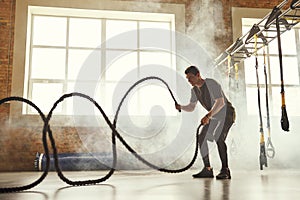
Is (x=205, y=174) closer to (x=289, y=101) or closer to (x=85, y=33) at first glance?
(x=289, y=101)

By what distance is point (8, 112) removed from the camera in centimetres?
517

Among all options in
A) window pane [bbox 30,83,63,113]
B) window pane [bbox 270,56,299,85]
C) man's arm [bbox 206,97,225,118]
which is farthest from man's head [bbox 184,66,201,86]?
window pane [bbox 270,56,299,85]

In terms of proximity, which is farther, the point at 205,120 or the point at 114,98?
the point at 114,98

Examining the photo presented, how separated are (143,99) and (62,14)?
1928 mm

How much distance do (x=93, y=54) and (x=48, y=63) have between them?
2.40 feet

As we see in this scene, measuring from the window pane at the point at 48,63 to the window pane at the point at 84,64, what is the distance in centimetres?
14

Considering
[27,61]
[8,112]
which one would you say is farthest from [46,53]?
[8,112]

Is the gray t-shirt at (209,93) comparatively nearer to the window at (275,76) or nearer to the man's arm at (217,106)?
the man's arm at (217,106)

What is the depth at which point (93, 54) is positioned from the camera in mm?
5812

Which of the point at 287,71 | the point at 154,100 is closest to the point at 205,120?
the point at 154,100

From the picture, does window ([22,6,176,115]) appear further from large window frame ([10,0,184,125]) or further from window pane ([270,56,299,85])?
window pane ([270,56,299,85])

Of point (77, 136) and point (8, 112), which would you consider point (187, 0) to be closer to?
point (77, 136)

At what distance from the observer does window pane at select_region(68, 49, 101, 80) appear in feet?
18.7

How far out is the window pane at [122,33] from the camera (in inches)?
234
